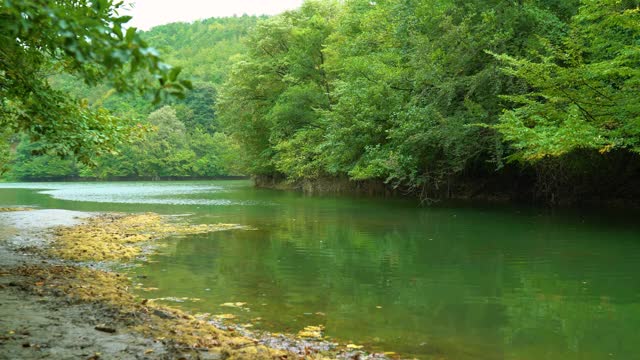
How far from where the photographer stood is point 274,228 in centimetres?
1861

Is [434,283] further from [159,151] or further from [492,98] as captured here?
[159,151]

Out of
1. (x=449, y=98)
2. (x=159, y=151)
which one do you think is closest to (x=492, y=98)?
(x=449, y=98)

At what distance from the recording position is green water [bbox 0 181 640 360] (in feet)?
20.9

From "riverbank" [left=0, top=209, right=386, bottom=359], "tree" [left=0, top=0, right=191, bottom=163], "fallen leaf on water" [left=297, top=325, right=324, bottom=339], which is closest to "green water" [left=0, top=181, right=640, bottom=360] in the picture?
"fallen leaf on water" [left=297, top=325, right=324, bottom=339]

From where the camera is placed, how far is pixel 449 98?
76.5ft

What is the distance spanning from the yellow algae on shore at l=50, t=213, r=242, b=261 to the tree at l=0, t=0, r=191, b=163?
2275 millimetres

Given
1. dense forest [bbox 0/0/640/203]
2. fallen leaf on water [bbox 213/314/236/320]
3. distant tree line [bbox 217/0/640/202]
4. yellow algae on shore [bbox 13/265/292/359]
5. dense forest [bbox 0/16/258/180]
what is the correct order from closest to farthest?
yellow algae on shore [bbox 13/265/292/359], fallen leaf on water [bbox 213/314/236/320], distant tree line [bbox 217/0/640/202], dense forest [bbox 0/0/640/203], dense forest [bbox 0/16/258/180]

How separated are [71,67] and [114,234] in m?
6.93

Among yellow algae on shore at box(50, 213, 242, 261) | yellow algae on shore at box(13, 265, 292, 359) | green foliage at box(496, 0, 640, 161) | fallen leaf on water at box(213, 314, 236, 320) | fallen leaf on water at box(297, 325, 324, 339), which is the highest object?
green foliage at box(496, 0, 640, 161)

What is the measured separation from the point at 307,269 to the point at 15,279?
16.4ft

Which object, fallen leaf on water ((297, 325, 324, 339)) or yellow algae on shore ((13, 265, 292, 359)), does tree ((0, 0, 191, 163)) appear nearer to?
yellow algae on shore ((13, 265, 292, 359))

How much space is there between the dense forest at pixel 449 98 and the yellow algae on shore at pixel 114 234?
8.82 ft

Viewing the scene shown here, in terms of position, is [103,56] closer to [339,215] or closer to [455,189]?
[339,215]

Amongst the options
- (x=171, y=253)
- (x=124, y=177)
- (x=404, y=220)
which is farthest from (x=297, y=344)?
(x=124, y=177)
